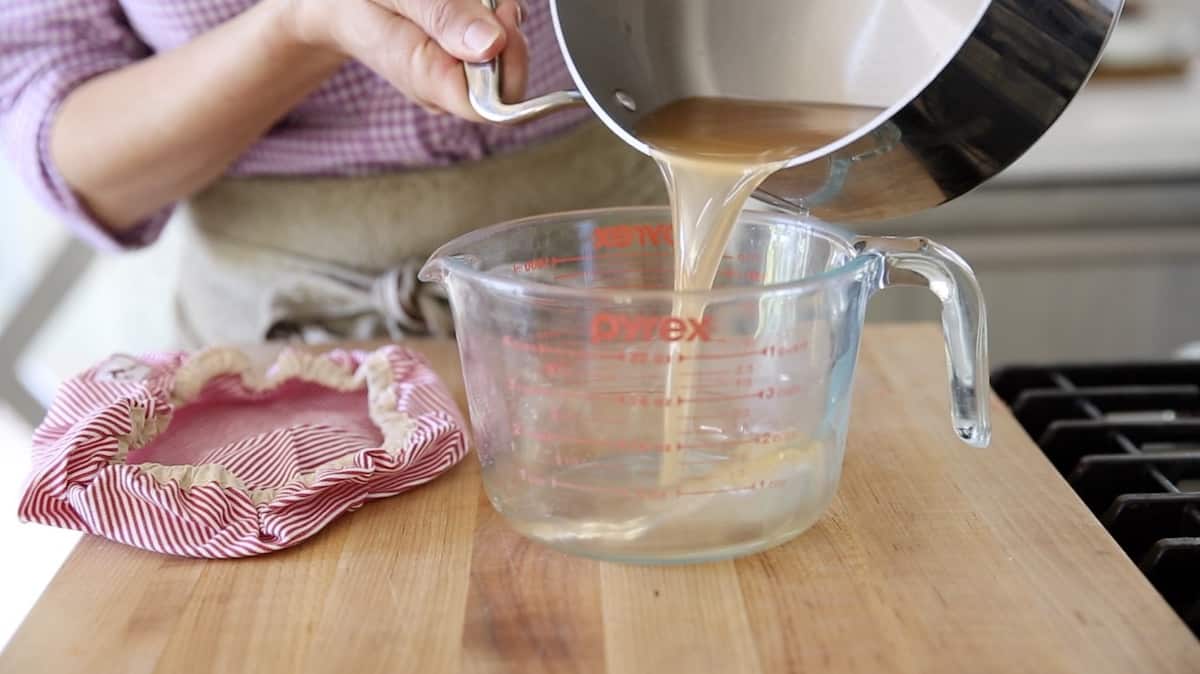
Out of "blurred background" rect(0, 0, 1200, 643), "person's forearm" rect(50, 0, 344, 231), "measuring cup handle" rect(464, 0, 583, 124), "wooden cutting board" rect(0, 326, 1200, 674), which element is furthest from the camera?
"blurred background" rect(0, 0, 1200, 643)

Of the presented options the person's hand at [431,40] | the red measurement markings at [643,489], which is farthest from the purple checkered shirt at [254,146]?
the red measurement markings at [643,489]

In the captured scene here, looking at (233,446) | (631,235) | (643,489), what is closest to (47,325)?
(233,446)

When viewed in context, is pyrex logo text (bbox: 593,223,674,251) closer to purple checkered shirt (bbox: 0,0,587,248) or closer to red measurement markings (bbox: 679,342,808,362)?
red measurement markings (bbox: 679,342,808,362)

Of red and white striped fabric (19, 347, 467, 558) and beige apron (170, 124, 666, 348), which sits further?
beige apron (170, 124, 666, 348)

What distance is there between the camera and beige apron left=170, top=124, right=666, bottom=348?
1054 millimetres

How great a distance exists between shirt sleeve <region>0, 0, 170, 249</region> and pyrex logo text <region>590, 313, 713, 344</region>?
0.62 metres

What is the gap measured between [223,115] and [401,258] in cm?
21

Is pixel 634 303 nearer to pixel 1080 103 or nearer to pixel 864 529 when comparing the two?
pixel 864 529

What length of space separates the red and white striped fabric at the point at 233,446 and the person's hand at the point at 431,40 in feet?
0.63

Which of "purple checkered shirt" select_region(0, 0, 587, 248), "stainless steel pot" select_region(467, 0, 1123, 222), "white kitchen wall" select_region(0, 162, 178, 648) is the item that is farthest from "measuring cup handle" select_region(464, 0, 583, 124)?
"white kitchen wall" select_region(0, 162, 178, 648)

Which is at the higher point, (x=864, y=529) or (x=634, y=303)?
(x=634, y=303)

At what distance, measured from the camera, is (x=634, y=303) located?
1.91ft

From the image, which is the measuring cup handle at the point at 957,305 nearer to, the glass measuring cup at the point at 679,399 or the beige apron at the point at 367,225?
the glass measuring cup at the point at 679,399

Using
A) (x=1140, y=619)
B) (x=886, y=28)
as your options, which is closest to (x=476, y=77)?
(x=886, y=28)
